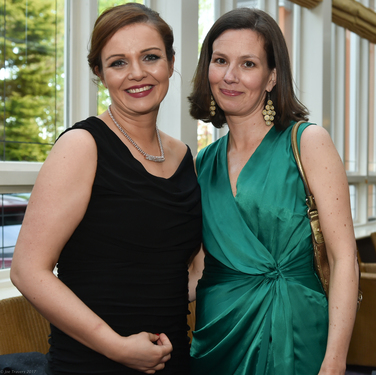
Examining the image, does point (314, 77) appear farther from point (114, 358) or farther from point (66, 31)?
point (114, 358)

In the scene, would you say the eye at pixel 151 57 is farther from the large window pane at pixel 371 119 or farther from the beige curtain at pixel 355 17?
the large window pane at pixel 371 119

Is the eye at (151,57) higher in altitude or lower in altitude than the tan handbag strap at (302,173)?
higher

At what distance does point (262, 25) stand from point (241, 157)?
45 centimetres

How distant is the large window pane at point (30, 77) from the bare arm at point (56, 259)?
51.3 inches

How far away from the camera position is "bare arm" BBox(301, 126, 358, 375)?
1.34 m

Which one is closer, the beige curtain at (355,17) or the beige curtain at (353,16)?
the beige curtain at (353,16)

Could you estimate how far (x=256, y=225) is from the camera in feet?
4.75

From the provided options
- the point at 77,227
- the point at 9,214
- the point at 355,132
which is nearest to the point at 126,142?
the point at 77,227

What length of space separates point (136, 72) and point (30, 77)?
1.29 metres

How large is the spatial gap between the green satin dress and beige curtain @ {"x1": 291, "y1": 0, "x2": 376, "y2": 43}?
3.38 metres

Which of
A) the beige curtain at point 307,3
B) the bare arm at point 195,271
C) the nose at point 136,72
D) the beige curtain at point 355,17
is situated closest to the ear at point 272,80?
the nose at point 136,72

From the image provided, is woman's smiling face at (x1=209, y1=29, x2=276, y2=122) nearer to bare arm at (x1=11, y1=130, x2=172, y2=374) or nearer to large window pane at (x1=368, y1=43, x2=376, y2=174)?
bare arm at (x1=11, y1=130, x2=172, y2=374)

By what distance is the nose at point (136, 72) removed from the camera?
136cm

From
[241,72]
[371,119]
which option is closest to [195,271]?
[241,72]
